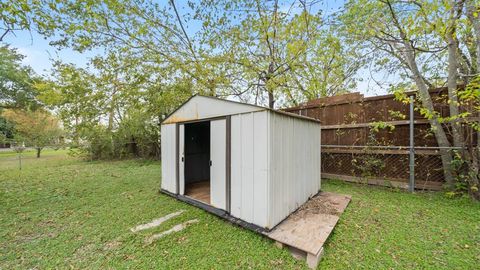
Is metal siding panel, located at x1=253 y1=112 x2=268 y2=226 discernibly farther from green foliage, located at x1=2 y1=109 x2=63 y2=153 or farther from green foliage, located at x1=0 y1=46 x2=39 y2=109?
green foliage, located at x1=0 y1=46 x2=39 y2=109

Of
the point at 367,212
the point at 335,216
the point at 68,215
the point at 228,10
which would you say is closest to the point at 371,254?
the point at 335,216

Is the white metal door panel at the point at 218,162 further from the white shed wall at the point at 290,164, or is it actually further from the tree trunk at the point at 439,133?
the tree trunk at the point at 439,133

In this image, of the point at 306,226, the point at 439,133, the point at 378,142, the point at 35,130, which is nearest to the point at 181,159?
the point at 306,226

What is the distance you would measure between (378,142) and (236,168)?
3.61 metres

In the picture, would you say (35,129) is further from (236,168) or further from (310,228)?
(310,228)

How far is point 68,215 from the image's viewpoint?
3227mm

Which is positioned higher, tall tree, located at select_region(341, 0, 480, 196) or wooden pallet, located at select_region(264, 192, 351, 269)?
tall tree, located at select_region(341, 0, 480, 196)

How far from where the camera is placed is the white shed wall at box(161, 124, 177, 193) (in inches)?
157

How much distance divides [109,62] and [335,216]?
22.4 feet

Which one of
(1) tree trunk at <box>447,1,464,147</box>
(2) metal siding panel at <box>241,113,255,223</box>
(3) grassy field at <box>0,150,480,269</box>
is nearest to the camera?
(3) grassy field at <box>0,150,480,269</box>

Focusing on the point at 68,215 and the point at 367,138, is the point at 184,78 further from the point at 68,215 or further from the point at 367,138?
the point at 367,138

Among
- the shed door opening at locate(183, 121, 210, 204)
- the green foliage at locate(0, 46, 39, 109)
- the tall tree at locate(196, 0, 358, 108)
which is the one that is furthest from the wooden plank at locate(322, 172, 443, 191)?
the green foliage at locate(0, 46, 39, 109)

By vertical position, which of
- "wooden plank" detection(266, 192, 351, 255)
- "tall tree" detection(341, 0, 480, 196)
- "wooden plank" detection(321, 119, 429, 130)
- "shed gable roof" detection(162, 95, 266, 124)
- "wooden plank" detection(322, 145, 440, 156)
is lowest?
"wooden plank" detection(266, 192, 351, 255)

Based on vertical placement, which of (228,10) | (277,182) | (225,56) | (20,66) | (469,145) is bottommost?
(277,182)
